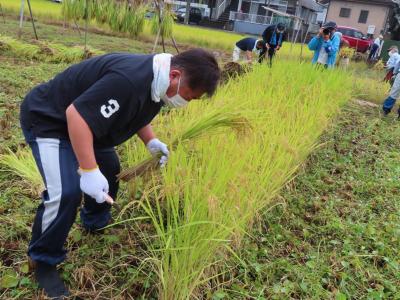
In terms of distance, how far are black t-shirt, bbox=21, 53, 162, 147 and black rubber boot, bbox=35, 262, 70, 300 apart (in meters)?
0.52

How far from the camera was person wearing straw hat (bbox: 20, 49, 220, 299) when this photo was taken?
1.24m

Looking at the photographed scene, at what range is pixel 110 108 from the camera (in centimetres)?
125

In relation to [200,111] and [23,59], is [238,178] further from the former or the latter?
[23,59]

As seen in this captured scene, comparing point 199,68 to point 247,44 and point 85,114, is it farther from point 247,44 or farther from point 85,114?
point 247,44

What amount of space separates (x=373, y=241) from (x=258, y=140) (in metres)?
0.92

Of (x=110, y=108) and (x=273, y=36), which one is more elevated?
(x=273, y=36)

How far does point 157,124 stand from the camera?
95.6 inches

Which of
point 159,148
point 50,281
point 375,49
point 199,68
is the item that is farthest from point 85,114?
point 375,49

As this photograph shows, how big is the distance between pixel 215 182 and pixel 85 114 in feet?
2.07

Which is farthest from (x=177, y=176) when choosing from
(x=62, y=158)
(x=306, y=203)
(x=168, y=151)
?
(x=306, y=203)

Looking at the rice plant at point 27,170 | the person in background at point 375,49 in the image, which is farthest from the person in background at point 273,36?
the person in background at point 375,49

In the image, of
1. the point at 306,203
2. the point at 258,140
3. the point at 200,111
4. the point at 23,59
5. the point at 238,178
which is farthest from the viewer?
the point at 23,59

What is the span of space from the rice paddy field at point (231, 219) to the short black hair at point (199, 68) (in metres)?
0.37

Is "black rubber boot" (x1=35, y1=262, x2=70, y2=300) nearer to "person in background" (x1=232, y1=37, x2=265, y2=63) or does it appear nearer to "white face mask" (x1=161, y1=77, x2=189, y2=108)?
"white face mask" (x1=161, y1=77, x2=189, y2=108)
